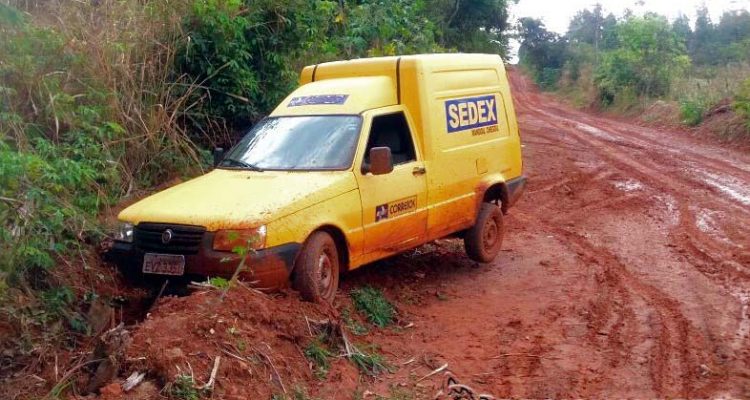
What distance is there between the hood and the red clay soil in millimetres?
642

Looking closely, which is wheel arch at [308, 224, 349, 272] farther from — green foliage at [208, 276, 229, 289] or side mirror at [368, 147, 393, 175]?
green foliage at [208, 276, 229, 289]

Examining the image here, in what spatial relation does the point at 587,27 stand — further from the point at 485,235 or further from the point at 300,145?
the point at 300,145

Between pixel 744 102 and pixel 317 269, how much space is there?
667 inches

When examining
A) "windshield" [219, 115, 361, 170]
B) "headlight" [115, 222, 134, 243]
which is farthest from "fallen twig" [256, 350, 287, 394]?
"windshield" [219, 115, 361, 170]

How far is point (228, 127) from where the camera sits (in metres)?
11.6

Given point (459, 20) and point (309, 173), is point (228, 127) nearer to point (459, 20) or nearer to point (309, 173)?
point (309, 173)

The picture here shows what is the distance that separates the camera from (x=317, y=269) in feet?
22.1

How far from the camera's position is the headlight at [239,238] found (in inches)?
245

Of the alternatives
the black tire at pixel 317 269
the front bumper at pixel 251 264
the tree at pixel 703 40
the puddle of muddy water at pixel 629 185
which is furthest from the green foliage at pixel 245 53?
the tree at pixel 703 40

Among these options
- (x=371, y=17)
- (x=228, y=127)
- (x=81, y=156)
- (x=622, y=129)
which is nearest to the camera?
(x=81, y=156)

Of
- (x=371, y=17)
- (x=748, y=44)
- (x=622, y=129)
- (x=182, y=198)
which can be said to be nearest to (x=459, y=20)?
(x=622, y=129)

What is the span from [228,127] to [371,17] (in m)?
5.13

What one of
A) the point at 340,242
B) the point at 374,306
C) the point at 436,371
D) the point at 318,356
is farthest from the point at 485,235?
the point at 318,356

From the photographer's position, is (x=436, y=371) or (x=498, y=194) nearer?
(x=436, y=371)
